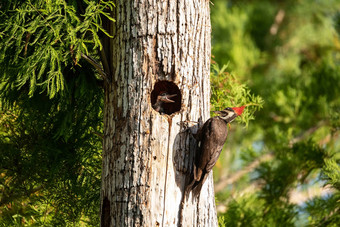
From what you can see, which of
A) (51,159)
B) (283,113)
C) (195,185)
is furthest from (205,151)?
(283,113)

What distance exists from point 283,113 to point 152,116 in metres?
4.41

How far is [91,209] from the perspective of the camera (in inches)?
189

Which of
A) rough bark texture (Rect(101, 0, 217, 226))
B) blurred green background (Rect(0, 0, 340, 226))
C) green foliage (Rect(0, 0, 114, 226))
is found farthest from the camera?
blurred green background (Rect(0, 0, 340, 226))

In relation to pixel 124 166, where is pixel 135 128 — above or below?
above

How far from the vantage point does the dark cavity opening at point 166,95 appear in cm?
393

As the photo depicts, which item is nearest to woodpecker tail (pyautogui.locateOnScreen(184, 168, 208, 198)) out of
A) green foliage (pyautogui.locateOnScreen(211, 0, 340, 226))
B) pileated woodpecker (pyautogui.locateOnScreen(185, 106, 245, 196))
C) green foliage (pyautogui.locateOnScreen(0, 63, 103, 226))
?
pileated woodpecker (pyautogui.locateOnScreen(185, 106, 245, 196))

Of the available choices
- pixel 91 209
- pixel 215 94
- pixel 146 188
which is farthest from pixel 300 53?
pixel 146 188

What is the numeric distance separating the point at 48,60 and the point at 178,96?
1.00m

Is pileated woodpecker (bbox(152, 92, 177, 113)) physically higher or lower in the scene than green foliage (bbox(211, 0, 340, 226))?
lower

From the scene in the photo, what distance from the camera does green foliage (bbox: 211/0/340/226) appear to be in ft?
19.8

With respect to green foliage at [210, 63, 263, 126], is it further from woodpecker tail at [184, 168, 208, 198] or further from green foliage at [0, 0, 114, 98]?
green foliage at [0, 0, 114, 98]

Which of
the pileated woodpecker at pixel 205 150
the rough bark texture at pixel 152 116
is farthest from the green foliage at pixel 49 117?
the pileated woodpecker at pixel 205 150

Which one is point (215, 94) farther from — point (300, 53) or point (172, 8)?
point (300, 53)

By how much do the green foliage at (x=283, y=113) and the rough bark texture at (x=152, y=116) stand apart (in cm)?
105
